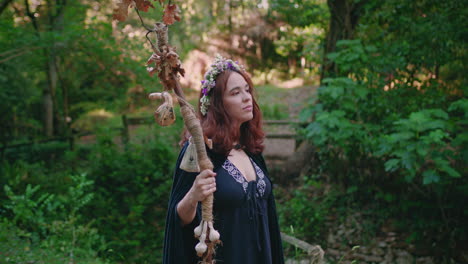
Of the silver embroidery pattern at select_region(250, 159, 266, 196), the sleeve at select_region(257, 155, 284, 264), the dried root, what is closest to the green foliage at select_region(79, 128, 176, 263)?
the sleeve at select_region(257, 155, 284, 264)

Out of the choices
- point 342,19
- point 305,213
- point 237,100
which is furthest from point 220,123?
point 342,19

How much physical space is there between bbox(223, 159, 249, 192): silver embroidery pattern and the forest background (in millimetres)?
1741

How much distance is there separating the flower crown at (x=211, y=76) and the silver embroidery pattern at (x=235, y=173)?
35 cm

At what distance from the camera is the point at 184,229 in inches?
80.0

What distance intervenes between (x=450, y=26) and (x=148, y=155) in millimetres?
5511

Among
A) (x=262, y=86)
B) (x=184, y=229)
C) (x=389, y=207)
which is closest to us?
(x=184, y=229)

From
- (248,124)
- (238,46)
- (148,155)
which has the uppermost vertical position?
(238,46)

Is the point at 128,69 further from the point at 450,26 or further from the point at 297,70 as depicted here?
the point at 297,70

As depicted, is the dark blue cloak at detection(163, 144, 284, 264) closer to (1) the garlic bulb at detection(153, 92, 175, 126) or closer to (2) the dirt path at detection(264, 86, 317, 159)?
(1) the garlic bulb at detection(153, 92, 175, 126)

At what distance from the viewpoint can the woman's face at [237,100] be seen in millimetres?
2096

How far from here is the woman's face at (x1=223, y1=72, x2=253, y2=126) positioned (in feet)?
6.88

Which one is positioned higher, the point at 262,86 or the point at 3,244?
the point at 262,86

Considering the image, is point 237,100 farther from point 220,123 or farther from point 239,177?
point 239,177

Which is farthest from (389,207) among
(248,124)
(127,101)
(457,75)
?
(127,101)
